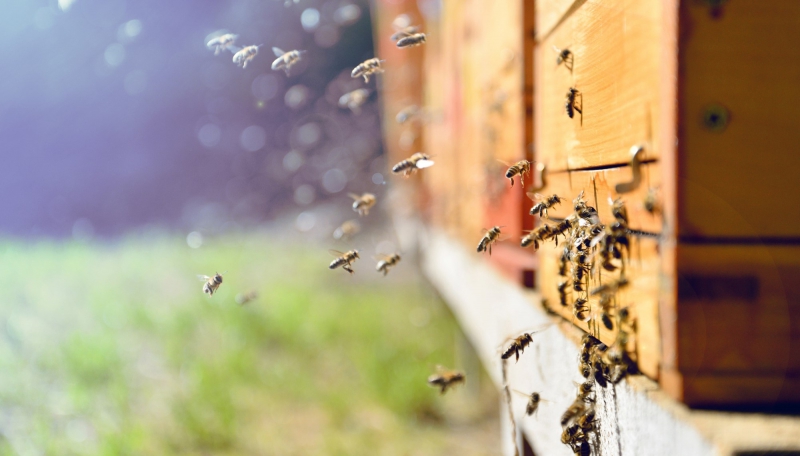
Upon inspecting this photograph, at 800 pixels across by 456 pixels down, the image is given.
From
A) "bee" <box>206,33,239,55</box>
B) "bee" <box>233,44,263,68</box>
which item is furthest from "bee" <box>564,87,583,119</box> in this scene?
"bee" <box>206,33,239,55</box>

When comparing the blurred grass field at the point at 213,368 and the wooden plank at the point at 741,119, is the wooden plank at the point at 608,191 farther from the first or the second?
the blurred grass field at the point at 213,368

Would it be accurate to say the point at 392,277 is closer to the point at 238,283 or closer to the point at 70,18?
the point at 238,283

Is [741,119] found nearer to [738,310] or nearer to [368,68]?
[738,310]

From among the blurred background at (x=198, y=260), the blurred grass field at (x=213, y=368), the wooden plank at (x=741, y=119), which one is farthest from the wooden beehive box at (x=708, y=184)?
the blurred grass field at (x=213, y=368)

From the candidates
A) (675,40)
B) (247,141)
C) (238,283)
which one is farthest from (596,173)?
(247,141)

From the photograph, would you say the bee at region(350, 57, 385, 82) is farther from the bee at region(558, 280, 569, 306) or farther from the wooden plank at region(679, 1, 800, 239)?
the wooden plank at region(679, 1, 800, 239)

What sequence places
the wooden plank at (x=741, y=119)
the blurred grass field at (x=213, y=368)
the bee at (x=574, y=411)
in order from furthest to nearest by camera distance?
1. the blurred grass field at (x=213, y=368)
2. the bee at (x=574, y=411)
3. the wooden plank at (x=741, y=119)

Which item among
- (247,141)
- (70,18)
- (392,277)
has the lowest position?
(392,277)
